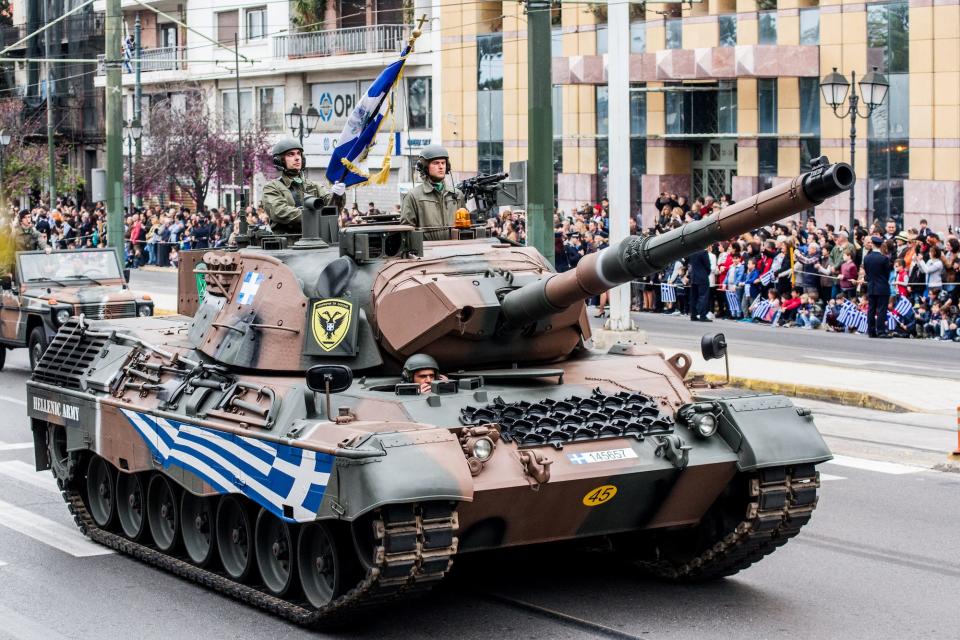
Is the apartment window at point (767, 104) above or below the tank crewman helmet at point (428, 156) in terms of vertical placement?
above

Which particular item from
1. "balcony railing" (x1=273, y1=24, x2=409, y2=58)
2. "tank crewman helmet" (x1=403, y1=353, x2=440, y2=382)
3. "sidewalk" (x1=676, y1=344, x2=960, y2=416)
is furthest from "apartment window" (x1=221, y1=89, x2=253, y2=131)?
"tank crewman helmet" (x1=403, y1=353, x2=440, y2=382)

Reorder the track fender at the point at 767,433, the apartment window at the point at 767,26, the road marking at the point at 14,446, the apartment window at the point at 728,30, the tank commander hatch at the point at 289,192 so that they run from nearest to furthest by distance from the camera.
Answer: the track fender at the point at 767,433, the tank commander hatch at the point at 289,192, the road marking at the point at 14,446, the apartment window at the point at 767,26, the apartment window at the point at 728,30

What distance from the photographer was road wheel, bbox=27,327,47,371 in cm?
2380

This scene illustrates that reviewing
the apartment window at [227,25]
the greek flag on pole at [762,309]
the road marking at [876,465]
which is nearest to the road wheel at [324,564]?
the road marking at [876,465]

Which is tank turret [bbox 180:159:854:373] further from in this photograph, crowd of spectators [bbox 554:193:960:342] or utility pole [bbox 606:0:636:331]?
crowd of spectators [bbox 554:193:960:342]

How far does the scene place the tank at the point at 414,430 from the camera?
32.3 feet

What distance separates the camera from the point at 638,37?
135ft

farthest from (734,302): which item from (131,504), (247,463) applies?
(247,463)

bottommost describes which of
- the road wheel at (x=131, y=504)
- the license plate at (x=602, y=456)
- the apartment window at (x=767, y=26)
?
the road wheel at (x=131, y=504)

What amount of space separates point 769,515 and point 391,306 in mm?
3098

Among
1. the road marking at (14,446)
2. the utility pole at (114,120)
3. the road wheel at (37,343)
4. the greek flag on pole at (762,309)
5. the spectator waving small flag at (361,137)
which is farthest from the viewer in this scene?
the utility pole at (114,120)

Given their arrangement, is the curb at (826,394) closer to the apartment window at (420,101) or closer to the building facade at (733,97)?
the building facade at (733,97)

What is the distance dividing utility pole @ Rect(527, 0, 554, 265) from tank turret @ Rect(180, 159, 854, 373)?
287 inches

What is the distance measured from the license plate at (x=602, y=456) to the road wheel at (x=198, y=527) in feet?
9.91
